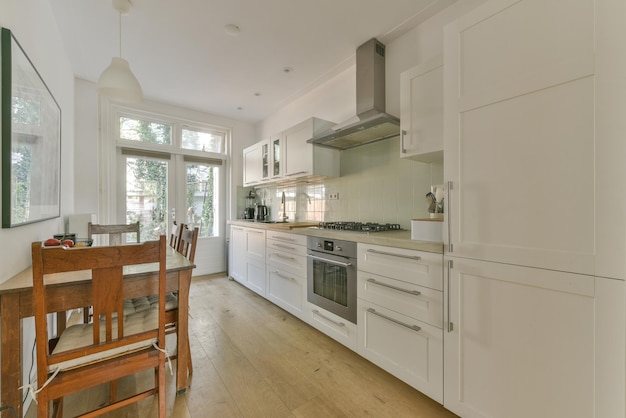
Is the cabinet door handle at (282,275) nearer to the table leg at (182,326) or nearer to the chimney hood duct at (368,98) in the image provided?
the table leg at (182,326)

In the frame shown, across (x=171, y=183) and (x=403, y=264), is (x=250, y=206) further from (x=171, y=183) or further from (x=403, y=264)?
(x=403, y=264)

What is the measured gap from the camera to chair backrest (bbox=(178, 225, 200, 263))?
171cm

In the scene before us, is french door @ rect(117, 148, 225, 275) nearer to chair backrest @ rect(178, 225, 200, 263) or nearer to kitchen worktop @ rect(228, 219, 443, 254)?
chair backrest @ rect(178, 225, 200, 263)

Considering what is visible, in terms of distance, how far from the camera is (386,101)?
237 cm

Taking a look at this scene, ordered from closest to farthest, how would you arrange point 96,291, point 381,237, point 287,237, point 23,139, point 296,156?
point 96,291, point 23,139, point 381,237, point 287,237, point 296,156

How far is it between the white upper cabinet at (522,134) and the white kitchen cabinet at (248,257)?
88.9 inches

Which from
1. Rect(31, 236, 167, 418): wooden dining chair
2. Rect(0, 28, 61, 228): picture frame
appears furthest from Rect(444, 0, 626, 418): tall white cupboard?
Rect(0, 28, 61, 228): picture frame

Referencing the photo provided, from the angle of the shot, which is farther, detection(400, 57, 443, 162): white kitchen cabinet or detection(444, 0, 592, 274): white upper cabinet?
→ detection(400, 57, 443, 162): white kitchen cabinet

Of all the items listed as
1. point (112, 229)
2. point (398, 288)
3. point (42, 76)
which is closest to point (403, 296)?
point (398, 288)

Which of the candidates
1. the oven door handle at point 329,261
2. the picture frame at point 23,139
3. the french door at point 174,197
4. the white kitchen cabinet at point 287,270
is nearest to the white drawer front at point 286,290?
the white kitchen cabinet at point 287,270

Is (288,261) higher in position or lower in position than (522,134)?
lower

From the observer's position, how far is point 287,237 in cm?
260

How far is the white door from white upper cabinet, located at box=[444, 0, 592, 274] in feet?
10.7

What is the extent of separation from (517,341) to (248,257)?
2.87 metres
